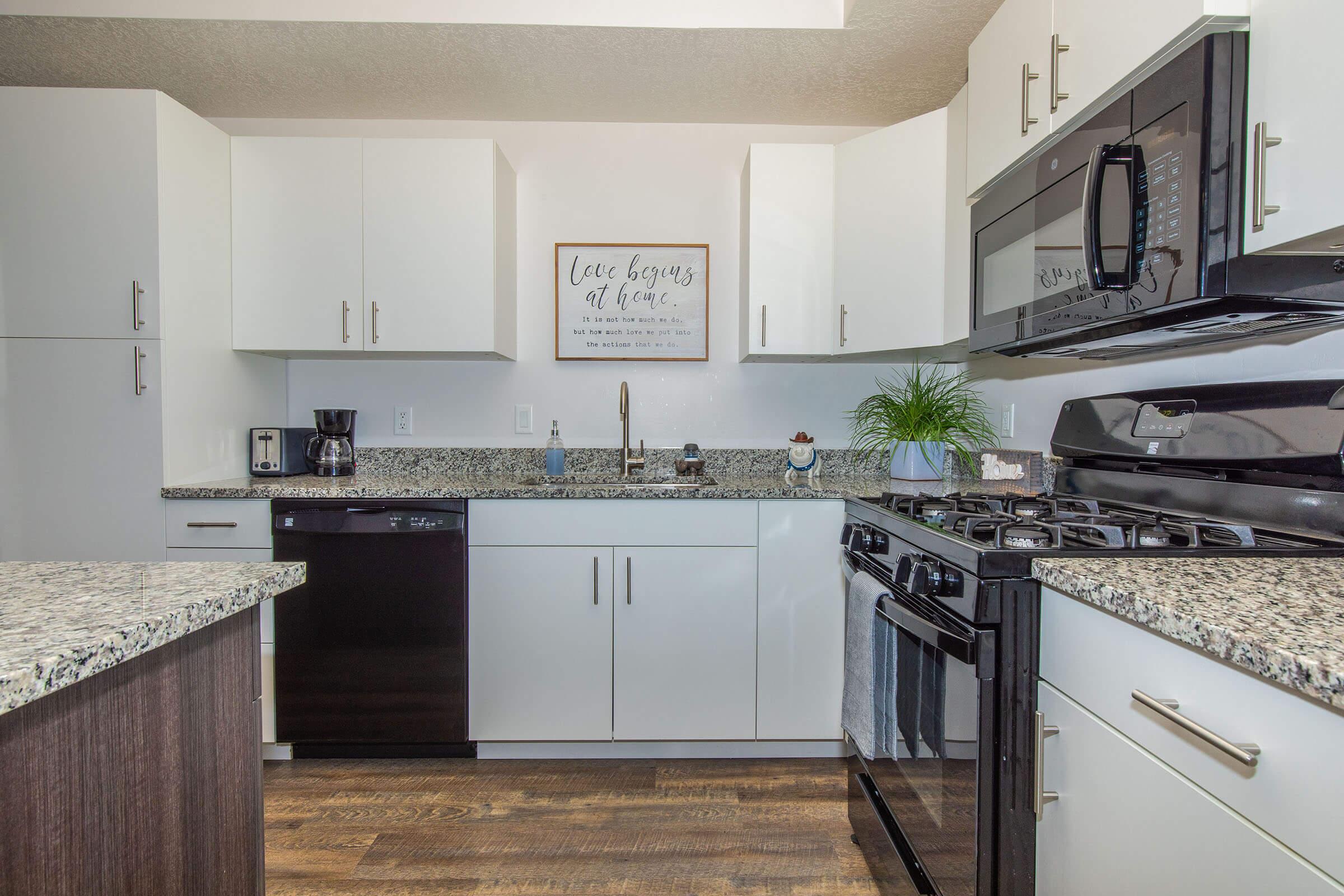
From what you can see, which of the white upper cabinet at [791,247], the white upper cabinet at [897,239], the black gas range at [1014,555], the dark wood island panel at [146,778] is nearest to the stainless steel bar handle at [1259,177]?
the black gas range at [1014,555]

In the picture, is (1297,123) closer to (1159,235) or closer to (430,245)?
(1159,235)

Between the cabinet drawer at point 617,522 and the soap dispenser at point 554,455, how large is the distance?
470 millimetres

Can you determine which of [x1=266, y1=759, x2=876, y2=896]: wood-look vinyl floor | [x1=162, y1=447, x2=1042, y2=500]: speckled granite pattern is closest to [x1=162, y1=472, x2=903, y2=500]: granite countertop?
[x1=162, y1=447, x2=1042, y2=500]: speckled granite pattern

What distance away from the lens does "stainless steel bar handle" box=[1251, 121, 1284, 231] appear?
3.23ft

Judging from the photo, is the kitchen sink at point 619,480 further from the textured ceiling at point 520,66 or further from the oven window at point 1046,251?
the textured ceiling at point 520,66

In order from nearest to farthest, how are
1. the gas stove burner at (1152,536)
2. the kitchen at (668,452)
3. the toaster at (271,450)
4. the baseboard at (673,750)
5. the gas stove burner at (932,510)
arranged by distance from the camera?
the kitchen at (668,452) → the gas stove burner at (1152,536) → the gas stove burner at (932,510) → the baseboard at (673,750) → the toaster at (271,450)

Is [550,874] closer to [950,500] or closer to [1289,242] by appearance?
[950,500]

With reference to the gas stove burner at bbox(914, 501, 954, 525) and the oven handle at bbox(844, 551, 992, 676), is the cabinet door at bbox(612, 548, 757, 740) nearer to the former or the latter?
the oven handle at bbox(844, 551, 992, 676)

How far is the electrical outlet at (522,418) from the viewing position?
2.70 meters

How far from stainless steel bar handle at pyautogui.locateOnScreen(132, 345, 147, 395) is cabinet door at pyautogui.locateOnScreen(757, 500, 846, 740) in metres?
1.92

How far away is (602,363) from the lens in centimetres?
271

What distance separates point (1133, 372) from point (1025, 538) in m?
0.85

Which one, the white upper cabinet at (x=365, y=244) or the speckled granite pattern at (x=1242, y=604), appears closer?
the speckled granite pattern at (x=1242, y=604)

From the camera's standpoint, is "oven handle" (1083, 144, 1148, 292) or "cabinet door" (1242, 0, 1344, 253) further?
"oven handle" (1083, 144, 1148, 292)
